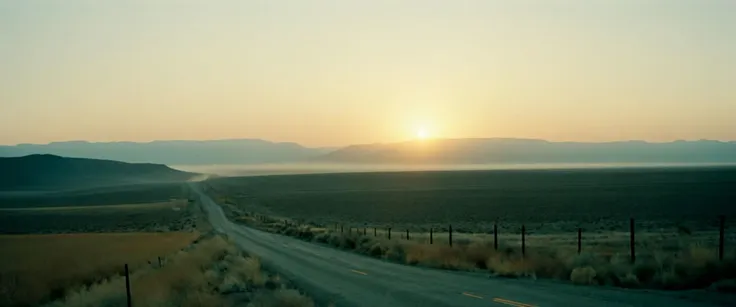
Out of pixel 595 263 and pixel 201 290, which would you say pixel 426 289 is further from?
pixel 201 290

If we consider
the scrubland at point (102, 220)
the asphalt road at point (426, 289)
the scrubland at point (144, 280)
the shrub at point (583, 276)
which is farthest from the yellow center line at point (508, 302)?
the scrubland at point (102, 220)

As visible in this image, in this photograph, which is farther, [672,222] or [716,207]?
[716,207]

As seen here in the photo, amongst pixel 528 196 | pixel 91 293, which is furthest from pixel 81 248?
pixel 528 196

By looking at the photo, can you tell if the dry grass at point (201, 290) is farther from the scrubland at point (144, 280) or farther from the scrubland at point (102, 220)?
the scrubland at point (102, 220)

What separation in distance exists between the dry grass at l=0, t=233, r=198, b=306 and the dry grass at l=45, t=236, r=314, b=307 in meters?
2.27

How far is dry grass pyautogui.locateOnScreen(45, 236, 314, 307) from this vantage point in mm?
16188

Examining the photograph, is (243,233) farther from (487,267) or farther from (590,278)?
(590,278)

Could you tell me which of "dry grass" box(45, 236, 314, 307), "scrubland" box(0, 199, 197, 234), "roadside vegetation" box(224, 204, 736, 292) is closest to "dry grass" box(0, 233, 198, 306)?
"dry grass" box(45, 236, 314, 307)

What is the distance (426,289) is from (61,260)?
23.5m

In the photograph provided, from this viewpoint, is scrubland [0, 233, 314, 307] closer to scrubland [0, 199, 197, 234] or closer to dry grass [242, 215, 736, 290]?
dry grass [242, 215, 736, 290]

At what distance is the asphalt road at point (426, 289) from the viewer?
1435 centimetres

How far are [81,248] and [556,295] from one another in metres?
34.7

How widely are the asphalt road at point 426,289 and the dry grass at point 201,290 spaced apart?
1.20 meters

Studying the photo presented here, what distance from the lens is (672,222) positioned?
48.8 meters
